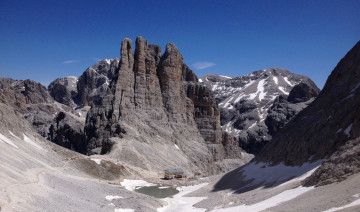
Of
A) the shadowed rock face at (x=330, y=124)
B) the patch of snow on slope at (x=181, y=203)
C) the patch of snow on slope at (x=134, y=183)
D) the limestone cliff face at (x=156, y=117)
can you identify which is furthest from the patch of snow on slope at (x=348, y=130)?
the limestone cliff face at (x=156, y=117)

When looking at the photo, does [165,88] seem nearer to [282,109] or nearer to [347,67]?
[347,67]

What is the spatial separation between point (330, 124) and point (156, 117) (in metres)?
60.2

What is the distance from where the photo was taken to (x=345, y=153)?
31.0 m

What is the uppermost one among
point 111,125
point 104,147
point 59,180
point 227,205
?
point 111,125

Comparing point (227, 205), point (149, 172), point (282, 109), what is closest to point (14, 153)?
point (227, 205)

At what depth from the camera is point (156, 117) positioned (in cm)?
9694

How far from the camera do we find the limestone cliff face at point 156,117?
82938mm

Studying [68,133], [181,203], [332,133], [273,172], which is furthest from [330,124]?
[68,133]

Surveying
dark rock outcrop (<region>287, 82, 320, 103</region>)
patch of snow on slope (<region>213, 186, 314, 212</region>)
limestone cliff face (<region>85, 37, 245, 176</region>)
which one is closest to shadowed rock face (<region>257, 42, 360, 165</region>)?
patch of snow on slope (<region>213, 186, 314, 212</region>)

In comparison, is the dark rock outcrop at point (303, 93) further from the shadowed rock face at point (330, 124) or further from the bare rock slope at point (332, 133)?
the shadowed rock face at point (330, 124)

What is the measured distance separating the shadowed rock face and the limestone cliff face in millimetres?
33920

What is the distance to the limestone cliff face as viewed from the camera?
82938 millimetres

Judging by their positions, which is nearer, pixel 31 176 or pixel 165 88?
pixel 31 176

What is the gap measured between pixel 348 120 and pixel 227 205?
641 inches
